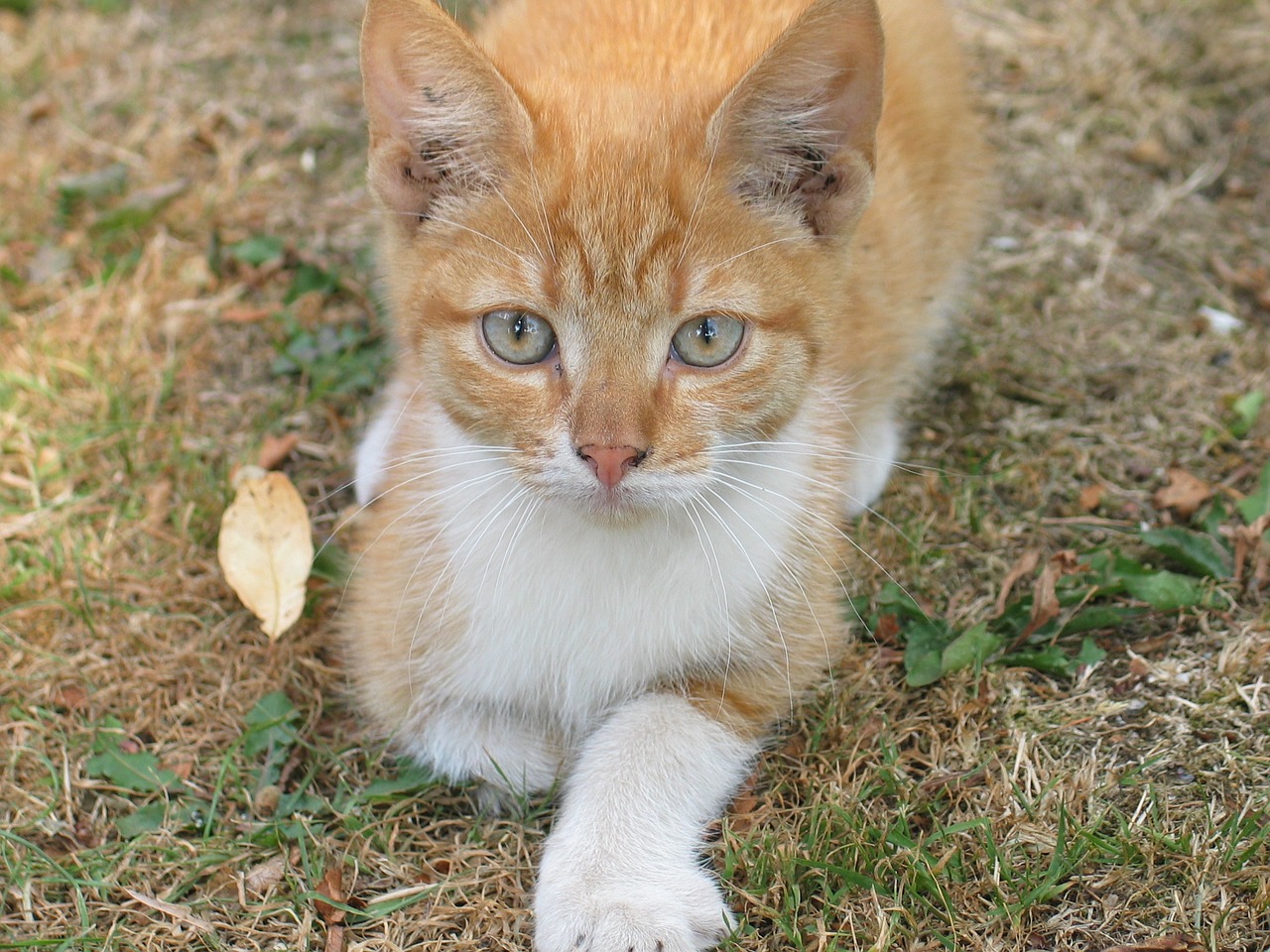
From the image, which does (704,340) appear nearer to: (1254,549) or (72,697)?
(1254,549)

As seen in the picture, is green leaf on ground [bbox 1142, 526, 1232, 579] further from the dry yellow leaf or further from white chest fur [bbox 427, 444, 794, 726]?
the dry yellow leaf

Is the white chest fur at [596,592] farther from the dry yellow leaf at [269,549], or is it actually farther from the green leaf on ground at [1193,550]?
the green leaf on ground at [1193,550]

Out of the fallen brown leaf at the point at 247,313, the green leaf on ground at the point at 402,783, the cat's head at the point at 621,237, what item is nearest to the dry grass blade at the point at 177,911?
the green leaf on ground at the point at 402,783

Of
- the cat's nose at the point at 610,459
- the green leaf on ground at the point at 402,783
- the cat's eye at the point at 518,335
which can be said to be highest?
the cat's eye at the point at 518,335

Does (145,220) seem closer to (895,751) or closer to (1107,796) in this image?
(895,751)

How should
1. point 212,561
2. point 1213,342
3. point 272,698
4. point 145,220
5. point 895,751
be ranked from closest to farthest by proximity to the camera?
point 895,751, point 272,698, point 212,561, point 1213,342, point 145,220

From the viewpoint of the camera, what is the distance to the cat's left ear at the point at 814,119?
2037 mm

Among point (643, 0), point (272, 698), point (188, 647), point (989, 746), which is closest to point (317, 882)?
point (272, 698)

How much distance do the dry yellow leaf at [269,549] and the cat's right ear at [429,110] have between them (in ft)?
3.09

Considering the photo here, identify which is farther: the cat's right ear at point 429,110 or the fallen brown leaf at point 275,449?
the fallen brown leaf at point 275,449

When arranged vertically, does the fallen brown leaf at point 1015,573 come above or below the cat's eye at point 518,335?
below

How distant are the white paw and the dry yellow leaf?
0.96m

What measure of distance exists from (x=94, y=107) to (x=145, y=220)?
2.64ft

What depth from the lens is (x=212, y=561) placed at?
2994mm
